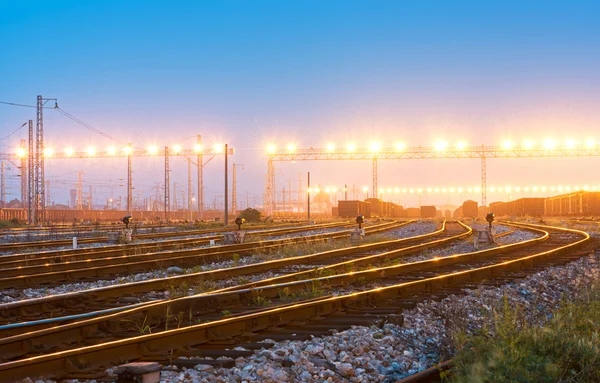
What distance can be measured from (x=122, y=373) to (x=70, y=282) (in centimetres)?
725

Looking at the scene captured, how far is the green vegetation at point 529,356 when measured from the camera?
14.7ft

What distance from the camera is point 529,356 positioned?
480 cm

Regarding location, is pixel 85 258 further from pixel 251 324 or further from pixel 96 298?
pixel 251 324

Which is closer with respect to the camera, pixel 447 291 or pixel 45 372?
pixel 45 372

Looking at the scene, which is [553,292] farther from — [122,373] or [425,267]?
[122,373]

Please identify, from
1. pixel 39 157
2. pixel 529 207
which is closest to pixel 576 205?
pixel 529 207

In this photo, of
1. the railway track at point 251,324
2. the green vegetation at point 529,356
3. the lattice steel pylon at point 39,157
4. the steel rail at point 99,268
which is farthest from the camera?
the lattice steel pylon at point 39,157

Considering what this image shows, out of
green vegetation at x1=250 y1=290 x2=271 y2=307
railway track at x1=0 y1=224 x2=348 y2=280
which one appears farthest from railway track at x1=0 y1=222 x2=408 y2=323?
green vegetation at x1=250 y1=290 x2=271 y2=307

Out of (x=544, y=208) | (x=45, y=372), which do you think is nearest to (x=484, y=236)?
(x=45, y=372)

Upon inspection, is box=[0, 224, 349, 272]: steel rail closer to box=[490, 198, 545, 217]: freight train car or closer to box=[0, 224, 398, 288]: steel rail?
box=[0, 224, 398, 288]: steel rail

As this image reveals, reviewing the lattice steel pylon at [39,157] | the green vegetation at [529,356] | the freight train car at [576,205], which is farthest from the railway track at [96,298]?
the freight train car at [576,205]

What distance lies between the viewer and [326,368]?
5.27 metres

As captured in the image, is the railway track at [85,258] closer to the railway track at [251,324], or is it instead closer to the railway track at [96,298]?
the railway track at [96,298]

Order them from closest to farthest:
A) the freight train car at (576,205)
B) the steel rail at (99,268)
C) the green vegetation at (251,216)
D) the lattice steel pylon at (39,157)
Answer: the steel rail at (99,268) < the lattice steel pylon at (39,157) < the green vegetation at (251,216) < the freight train car at (576,205)
